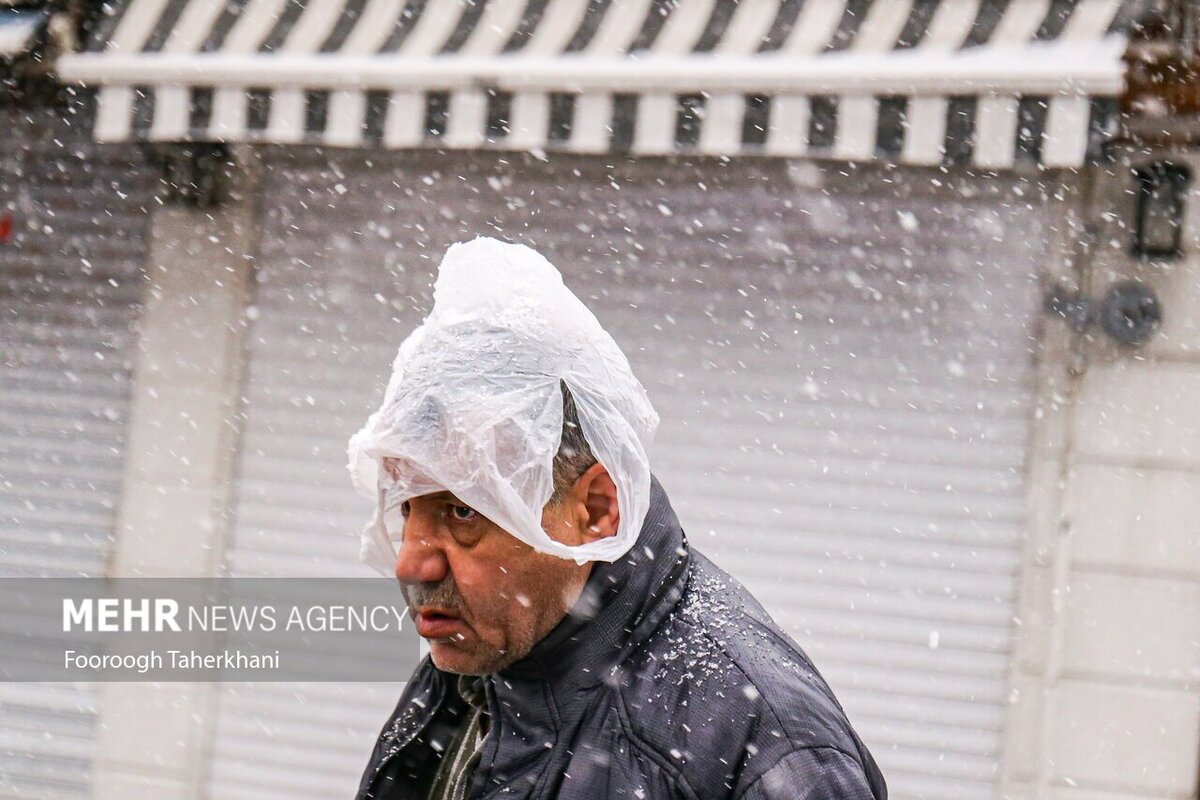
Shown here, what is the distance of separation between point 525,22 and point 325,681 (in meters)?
3.08

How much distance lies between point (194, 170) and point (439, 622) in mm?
4410

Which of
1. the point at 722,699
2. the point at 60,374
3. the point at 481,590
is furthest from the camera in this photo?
the point at 60,374

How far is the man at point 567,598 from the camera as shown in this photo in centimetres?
189

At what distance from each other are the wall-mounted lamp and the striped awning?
743mm

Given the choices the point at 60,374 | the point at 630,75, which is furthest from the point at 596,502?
the point at 60,374

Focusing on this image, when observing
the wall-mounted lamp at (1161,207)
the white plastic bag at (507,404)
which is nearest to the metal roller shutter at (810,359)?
the wall-mounted lamp at (1161,207)

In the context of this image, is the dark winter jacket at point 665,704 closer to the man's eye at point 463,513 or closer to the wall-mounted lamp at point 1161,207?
the man's eye at point 463,513

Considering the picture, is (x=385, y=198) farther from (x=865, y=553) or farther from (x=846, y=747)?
(x=846, y=747)

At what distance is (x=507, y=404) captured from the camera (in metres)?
2.00

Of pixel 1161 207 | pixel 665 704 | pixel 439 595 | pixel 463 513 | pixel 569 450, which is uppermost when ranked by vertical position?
pixel 1161 207

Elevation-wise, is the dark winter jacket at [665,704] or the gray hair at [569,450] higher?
the gray hair at [569,450]

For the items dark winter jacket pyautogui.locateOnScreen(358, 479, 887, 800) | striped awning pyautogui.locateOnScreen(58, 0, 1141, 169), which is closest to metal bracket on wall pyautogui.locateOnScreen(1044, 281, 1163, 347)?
striped awning pyautogui.locateOnScreen(58, 0, 1141, 169)

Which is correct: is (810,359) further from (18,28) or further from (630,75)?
(18,28)

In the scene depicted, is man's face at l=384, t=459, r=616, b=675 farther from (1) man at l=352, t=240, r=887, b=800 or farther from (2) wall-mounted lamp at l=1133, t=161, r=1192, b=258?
(2) wall-mounted lamp at l=1133, t=161, r=1192, b=258
